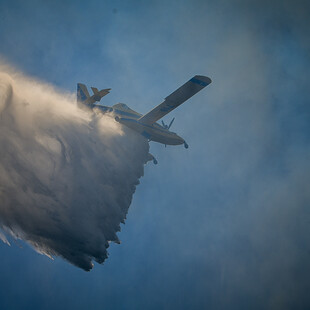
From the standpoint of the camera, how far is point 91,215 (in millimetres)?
13422

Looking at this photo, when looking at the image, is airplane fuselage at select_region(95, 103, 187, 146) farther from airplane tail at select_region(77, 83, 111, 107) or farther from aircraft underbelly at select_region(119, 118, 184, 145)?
airplane tail at select_region(77, 83, 111, 107)

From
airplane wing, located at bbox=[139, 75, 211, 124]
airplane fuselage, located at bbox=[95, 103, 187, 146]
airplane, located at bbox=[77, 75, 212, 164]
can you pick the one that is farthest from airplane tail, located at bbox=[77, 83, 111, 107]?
airplane wing, located at bbox=[139, 75, 211, 124]

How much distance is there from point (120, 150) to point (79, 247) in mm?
8601

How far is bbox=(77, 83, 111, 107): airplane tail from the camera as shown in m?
21.5

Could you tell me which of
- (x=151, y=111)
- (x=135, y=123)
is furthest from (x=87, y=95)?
(x=151, y=111)

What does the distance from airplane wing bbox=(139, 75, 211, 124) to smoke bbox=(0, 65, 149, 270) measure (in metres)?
8.76

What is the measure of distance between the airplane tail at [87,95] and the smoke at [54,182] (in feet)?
18.1

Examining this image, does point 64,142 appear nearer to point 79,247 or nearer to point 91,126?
point 91,126

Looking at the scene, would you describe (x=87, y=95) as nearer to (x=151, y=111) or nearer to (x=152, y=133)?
(x=151, y=111)

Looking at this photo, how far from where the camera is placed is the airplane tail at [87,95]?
70.5 feet

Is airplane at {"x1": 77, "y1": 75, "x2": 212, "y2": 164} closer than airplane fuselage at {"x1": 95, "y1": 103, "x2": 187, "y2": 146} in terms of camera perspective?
Yes

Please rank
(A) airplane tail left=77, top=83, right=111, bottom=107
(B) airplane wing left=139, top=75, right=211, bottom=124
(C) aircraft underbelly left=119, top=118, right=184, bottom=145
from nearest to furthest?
1. (B) airplane wing left=139, top=75, right=211, bottom=124
2. (A) airplane tail left=77, top=83, right=111, bottom=107
3. (C) aircraft underbelly left=119, top=118, right=184, bottom=145

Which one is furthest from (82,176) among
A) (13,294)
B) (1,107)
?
(13,294)

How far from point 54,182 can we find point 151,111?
14.3 m
